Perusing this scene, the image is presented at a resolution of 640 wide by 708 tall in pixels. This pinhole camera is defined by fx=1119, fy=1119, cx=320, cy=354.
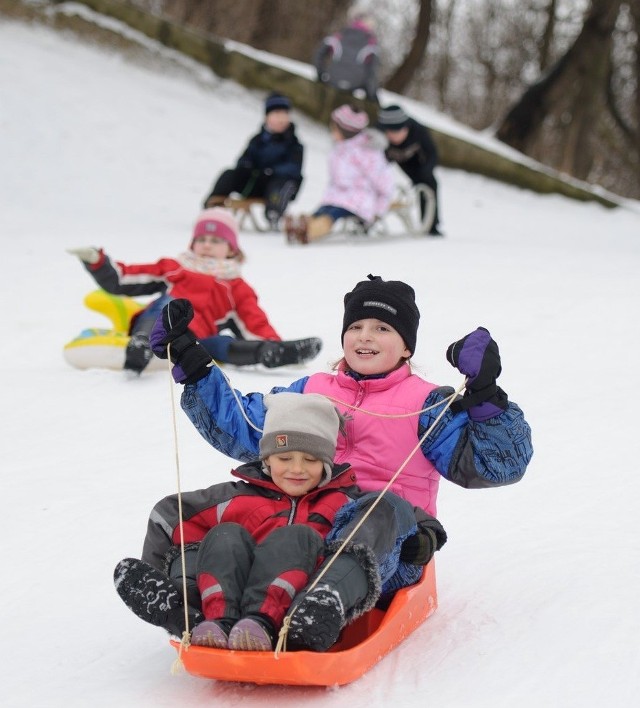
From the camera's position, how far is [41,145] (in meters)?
10.6

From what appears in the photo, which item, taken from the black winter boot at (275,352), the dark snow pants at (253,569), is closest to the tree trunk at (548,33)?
the black winter boot at (275,352)

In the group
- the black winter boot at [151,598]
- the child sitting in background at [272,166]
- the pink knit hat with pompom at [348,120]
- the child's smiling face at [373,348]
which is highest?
the child's smiling face at [373,348]

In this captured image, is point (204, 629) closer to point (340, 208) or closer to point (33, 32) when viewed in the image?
point (340, 208)

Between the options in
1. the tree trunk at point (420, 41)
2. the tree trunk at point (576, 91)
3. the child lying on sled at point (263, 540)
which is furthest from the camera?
the tree trunk at point (420, 41)

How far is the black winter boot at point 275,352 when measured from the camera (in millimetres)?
4867

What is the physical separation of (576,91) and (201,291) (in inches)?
514

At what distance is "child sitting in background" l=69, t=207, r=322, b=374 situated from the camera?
489cm

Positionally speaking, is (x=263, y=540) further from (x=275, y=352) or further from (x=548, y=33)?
(x=548, y=33)

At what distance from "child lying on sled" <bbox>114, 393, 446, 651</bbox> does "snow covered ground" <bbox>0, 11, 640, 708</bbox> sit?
0.15m

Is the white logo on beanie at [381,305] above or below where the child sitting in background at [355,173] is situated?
above

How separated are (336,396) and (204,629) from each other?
0.77m

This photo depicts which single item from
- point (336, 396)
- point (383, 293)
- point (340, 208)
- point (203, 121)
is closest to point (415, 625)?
point (336, 396)

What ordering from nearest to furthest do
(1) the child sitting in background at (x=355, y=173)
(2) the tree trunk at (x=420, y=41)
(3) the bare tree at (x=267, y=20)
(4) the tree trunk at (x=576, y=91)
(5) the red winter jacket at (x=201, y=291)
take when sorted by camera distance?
(5) the red winter jacket at (x=201, y=291), (1) the child sitting in background at (x=355, y=173), (4) the tree trunk at (x=576, y=91), (2) the tree trunk at (x=420, y=41), (3) the bare tree at (x=267, y=20)

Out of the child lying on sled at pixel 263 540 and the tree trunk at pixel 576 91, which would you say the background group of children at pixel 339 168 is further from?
the tree trunk at pixel 576 91
